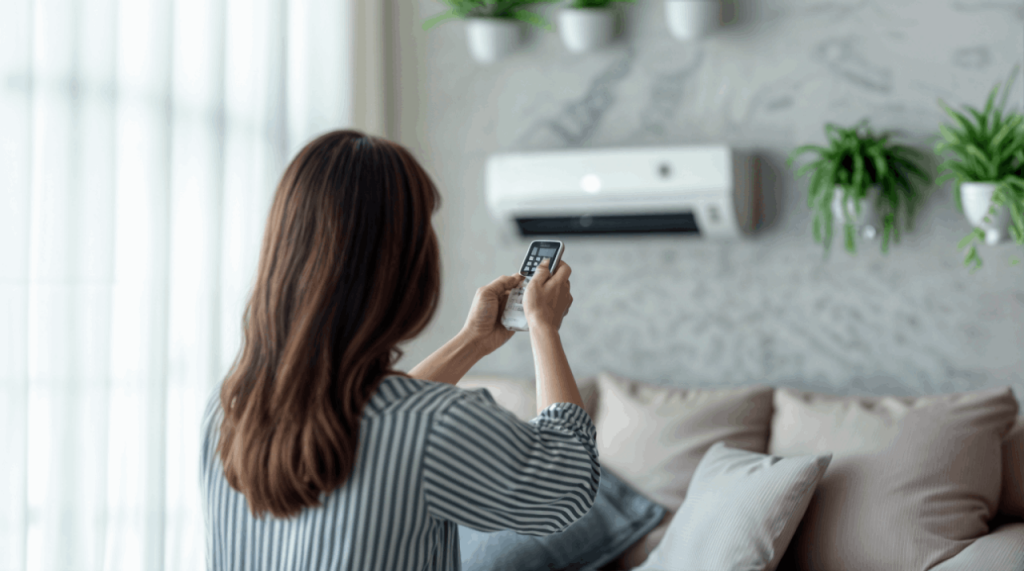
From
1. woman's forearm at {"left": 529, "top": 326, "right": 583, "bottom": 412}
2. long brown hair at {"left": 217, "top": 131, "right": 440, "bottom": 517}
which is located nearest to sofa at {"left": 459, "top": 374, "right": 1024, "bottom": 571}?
woman's forearm at {"left": 529, "top": 326, "right": 583, "bottom": 412}

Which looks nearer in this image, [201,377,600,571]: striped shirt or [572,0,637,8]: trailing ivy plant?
[201,377,600,571]: striped shirt

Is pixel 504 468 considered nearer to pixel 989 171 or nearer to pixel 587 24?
pixel 989 171

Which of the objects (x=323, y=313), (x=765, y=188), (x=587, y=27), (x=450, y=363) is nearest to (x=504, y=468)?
(x=323, y=313)

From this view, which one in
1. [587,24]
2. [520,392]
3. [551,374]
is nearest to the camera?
[551,374]

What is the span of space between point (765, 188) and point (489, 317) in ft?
5.05

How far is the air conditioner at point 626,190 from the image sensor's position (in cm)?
239

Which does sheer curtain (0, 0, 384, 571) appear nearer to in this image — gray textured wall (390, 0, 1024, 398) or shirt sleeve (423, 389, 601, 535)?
gray textured wall (390, 0, 1024, 398)

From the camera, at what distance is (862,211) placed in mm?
2279

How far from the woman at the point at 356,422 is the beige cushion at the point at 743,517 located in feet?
3.13

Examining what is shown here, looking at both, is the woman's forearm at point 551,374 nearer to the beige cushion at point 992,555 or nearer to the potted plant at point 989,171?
the beige cushion at point 992,555

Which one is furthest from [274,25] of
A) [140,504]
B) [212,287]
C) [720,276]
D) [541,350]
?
[541,350]

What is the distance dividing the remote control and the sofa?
0.85m

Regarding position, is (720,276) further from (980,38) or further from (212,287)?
(212,287)

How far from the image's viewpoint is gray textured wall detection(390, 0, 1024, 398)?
230 cm
